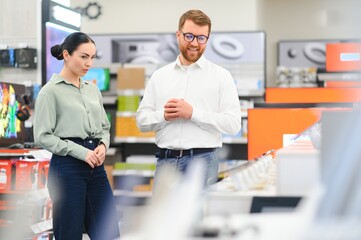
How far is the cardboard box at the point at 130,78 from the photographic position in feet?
25.5

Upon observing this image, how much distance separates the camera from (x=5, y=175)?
4.01 metres

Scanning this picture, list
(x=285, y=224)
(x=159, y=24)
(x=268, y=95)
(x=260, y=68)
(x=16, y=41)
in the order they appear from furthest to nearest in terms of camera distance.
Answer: (x=159, y=24) < (x=260, y=68) < (x=268, y=95) < (x=16, y=41) < (x=285, y=224)

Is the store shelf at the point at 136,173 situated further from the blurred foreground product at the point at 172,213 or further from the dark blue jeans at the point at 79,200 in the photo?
the blurred foreground product at the point at 172,213

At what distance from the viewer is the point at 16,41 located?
5.44 metres

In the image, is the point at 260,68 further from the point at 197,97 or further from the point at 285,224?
the point at 285,224

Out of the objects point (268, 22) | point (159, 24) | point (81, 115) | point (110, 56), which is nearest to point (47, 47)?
point (81, 115)

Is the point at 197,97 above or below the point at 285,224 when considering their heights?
above

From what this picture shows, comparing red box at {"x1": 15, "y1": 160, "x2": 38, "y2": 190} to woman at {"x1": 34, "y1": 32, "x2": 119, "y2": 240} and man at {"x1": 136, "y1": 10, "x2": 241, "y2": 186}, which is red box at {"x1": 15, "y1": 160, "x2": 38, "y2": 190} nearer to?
woman at {"x1": 34, "y1": 32, "x2": 119, "y2": 240}

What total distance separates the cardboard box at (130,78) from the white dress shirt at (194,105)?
463 centimetres

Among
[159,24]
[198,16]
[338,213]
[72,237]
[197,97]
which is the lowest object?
[72,237]

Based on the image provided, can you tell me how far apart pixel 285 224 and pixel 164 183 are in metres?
0.21

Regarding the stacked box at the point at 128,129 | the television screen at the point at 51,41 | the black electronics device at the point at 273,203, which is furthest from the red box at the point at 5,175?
the stacked box at the point at 128,129

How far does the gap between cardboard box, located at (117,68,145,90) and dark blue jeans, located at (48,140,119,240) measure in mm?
4562

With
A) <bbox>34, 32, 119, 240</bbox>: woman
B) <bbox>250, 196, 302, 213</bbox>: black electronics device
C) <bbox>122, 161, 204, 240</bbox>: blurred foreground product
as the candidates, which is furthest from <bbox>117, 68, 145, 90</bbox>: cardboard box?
<bbox>122, 161, 204, 240</bbox>: blurred foreground product
